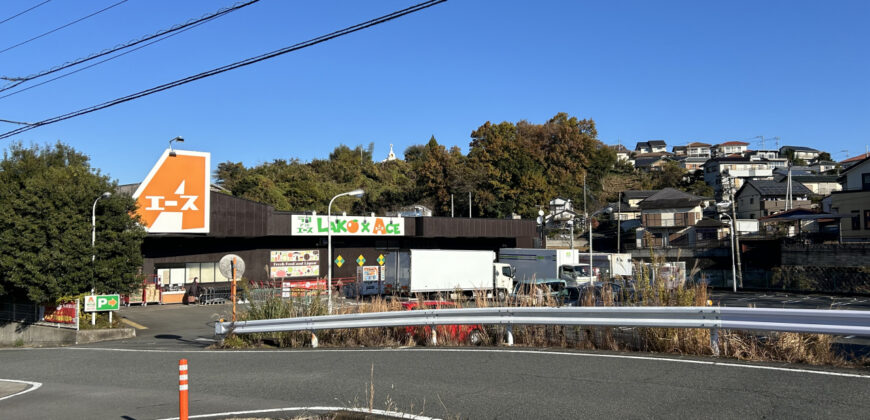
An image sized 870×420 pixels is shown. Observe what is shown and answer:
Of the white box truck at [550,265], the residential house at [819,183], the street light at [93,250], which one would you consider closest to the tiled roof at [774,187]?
the residential house at [819,183]

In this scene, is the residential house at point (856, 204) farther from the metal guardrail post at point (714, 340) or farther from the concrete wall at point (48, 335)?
the concrete wall at point (48, 335)

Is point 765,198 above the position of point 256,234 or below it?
above

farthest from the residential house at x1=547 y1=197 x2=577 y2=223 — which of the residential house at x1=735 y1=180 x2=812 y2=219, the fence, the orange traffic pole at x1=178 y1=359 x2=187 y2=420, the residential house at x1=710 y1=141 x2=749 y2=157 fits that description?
the residential house at x1=710 y1=141 x2=749 y2=157

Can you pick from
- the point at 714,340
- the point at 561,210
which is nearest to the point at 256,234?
the point at 714,340

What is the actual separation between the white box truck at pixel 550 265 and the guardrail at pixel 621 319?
26723 millimetres

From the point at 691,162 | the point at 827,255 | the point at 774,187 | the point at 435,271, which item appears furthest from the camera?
the point at 691,162

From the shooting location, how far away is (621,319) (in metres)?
10.4

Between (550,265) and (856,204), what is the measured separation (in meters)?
32.4

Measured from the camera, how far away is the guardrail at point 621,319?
27.7ft

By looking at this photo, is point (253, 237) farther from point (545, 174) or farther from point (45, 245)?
point (545, 174)

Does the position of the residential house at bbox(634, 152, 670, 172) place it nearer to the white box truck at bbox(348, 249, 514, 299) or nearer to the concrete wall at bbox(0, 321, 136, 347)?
the white box truck at bbox(348, 249, 514, 299)

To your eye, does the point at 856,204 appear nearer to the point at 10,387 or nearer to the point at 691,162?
the point at 10,387

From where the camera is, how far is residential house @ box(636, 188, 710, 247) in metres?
72.0

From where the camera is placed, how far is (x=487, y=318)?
39.1ft
